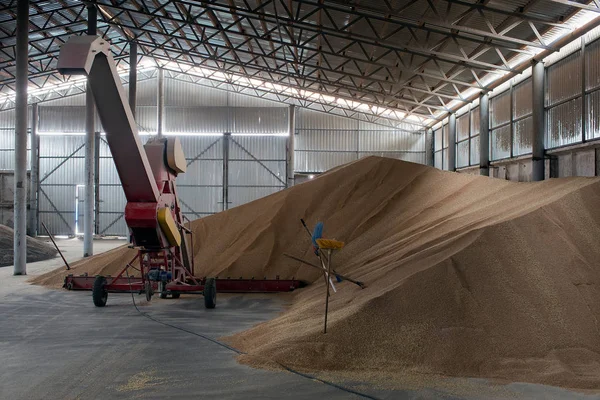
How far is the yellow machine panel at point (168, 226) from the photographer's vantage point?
1007 centimetres

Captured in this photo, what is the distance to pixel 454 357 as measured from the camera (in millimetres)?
6031

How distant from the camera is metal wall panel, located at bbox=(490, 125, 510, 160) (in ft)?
65.7

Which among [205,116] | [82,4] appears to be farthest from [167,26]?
Answer: [205,116]

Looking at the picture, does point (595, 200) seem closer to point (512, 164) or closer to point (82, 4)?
point (512, 164)

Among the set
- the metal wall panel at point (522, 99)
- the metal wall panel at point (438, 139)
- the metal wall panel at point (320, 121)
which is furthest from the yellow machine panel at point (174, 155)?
the metal wall panel at point (320, 121)

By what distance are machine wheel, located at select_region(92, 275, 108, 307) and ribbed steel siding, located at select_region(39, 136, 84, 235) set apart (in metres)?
23.5

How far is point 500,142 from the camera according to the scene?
2075 centimetres

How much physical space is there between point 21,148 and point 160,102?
A: 1586 centimetres

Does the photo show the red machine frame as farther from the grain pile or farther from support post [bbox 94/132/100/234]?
support post [bbox 94/132/100/234]

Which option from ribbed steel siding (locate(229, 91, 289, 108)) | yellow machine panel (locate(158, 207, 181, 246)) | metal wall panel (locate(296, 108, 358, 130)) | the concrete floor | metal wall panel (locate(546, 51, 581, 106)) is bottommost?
the concrete floor

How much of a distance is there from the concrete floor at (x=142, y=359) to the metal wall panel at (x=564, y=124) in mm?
9784

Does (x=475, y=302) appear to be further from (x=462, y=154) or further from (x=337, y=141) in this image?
(x=337, y=141)

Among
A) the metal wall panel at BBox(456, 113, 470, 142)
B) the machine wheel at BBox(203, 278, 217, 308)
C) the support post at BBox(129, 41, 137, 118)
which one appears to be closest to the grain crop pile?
the machine wheel at BBox(203, 278, 217, 308)

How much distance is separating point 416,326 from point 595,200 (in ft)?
16.0
